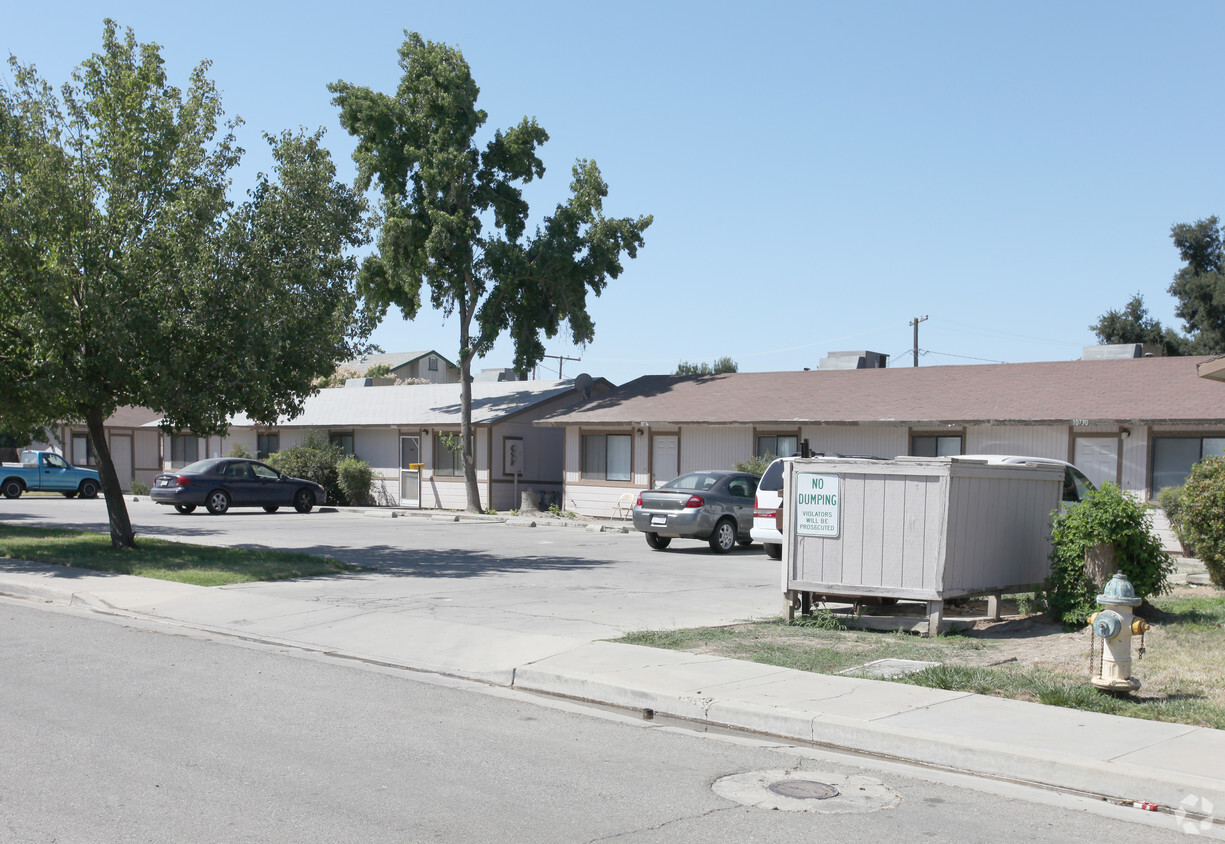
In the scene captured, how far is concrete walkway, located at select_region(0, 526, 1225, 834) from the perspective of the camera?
663 centimetres

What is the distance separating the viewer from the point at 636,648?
10.5m

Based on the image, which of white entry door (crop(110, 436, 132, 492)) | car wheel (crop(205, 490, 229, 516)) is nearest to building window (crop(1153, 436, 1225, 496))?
car wheel (crop(205, 490, 229, 516))

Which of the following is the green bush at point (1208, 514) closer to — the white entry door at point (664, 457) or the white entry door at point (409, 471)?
the white entry door at point (664, 457)

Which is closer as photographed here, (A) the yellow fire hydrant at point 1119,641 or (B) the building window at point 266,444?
(A) the yellow fire hydrant at point 1119,641

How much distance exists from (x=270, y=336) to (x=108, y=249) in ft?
8.71

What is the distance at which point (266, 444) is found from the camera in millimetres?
42750

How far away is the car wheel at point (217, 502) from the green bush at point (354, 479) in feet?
19.0

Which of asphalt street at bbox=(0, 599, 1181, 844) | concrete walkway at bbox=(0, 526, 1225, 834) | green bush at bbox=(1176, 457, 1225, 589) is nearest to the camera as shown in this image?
asphalt street at bbox=(0, 599, 1181, 844)

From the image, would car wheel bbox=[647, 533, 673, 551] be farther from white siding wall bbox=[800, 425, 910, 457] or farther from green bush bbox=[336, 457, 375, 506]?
green bush bbox=[336, 457, 375, 506]

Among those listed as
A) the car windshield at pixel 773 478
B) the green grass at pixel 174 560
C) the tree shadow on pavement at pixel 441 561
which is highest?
the car windshield at pixel 773 478

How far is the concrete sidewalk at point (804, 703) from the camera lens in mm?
6637

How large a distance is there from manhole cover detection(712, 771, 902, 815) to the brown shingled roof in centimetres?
1844

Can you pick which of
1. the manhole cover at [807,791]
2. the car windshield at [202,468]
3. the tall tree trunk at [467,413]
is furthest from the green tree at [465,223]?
the manhole cover at [807,791]

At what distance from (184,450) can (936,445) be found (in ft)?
102
